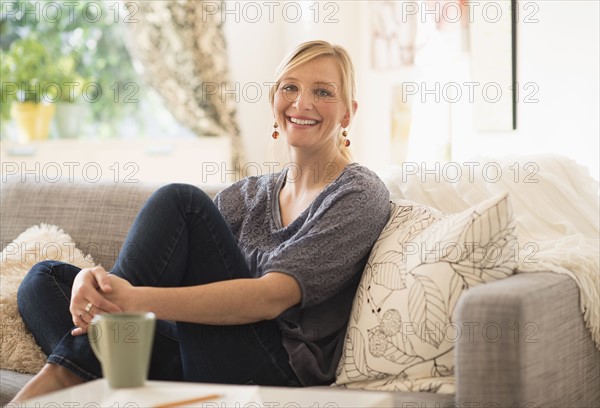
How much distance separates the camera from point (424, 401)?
5.54ft

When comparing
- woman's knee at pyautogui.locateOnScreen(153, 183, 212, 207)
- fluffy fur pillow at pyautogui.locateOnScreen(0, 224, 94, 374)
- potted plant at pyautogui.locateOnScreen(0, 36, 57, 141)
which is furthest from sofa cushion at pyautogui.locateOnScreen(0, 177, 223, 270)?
A: potted plant at pyautogui.locateOnScreen(0, 36, 57, 141)

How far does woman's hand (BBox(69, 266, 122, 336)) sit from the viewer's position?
182 centimetres

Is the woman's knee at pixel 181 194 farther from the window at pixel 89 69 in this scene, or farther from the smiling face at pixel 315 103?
the window at pixel 89 69

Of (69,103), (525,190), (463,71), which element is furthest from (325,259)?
(69,103)

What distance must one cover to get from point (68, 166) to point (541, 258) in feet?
10.8

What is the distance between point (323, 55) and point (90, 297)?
2.78 feet

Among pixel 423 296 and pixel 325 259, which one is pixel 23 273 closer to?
pixel 325 259

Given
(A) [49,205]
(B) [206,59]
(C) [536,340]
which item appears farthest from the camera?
(B) [206,59]

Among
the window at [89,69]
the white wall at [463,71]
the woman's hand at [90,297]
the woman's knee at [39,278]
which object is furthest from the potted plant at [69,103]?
the woman's hand at [90,297]

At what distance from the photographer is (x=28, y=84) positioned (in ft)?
15.3

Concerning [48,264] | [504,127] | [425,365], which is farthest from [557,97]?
[48,264]

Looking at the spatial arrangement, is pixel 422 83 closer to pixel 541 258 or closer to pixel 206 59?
pixel 206 59

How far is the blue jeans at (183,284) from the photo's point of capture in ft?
6.22

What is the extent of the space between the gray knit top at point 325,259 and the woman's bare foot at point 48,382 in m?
0.47
